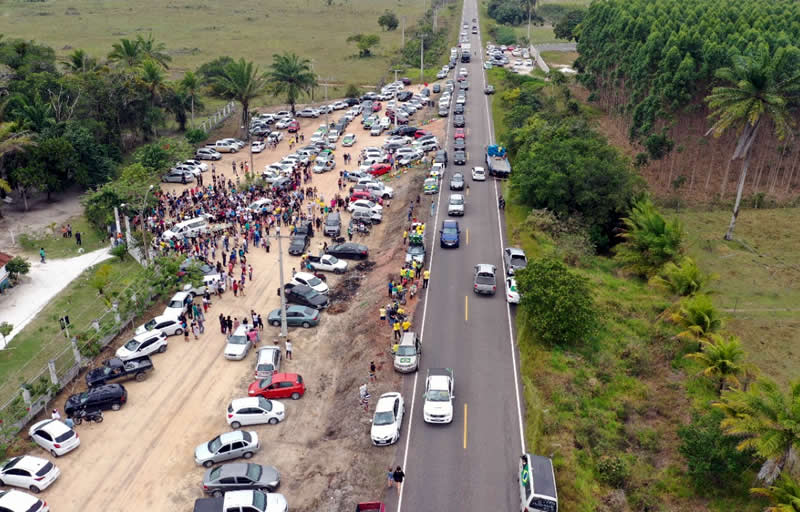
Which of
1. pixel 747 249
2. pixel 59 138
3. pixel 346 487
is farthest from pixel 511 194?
pixel 59 138

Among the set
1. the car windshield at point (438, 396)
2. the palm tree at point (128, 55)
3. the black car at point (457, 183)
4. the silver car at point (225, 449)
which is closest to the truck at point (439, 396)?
the car windshield at point (438, 396)

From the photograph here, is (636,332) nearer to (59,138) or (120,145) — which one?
(59,138)

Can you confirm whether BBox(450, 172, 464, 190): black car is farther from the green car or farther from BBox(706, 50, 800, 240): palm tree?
BBox(706, 50, 800, 240): palm tree

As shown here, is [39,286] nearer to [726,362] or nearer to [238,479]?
[238,479]

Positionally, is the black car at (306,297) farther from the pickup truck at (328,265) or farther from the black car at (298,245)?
the black car at (298,245)

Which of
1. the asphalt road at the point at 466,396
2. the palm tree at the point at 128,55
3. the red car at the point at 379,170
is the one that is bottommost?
the asphalt road at the point at 466,396

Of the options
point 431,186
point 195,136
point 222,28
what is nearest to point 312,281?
point 431,186

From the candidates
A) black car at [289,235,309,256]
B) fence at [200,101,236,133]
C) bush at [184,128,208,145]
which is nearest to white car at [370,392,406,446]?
black car at [289,235,309,256]
